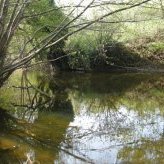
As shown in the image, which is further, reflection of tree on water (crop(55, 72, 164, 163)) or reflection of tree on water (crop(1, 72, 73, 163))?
reflection of tree on water (crop(55, 72, 164, 163))

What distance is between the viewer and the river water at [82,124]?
738 cm

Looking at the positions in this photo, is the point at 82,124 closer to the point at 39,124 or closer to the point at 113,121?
the point at 113,121

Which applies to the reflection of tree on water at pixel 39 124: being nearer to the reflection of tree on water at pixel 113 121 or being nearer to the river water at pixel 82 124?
the river water at pixel 82 124

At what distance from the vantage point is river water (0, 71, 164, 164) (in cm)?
738

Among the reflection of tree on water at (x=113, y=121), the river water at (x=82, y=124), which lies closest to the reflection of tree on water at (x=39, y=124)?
the river water at (x=82, y=124)

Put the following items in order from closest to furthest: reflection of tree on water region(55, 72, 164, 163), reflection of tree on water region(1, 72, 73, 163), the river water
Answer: the river water → reflection of tree on water region(1, 72, 73, 163) → reflection of tree on water region(55, 72, 164, 163)

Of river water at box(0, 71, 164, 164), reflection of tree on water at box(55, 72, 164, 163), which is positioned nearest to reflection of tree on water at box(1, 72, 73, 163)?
river water at box(0, 71, 164, 164)

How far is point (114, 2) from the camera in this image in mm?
8641

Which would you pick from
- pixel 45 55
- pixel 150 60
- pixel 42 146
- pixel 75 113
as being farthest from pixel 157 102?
pixel 150 60

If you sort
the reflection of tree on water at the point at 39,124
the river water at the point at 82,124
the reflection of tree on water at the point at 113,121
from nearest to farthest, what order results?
the river water at the point at 82,124, the reflection of tree on water at the point at 39,124, the reflection of tree on water at the point at 113,121

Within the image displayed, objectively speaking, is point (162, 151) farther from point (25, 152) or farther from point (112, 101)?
point (112, 101)

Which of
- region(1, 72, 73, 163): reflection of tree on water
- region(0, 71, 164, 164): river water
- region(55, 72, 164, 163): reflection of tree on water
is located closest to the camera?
region(0, 71, 164, 164): river water

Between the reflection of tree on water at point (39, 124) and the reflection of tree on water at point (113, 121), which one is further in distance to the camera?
the reflection of tree on water at point (113, 121)

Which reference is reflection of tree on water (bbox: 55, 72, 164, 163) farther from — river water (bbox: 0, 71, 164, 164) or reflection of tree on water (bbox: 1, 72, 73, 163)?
reflection of tree on water (bbox: 1, 72, 73, 163)
